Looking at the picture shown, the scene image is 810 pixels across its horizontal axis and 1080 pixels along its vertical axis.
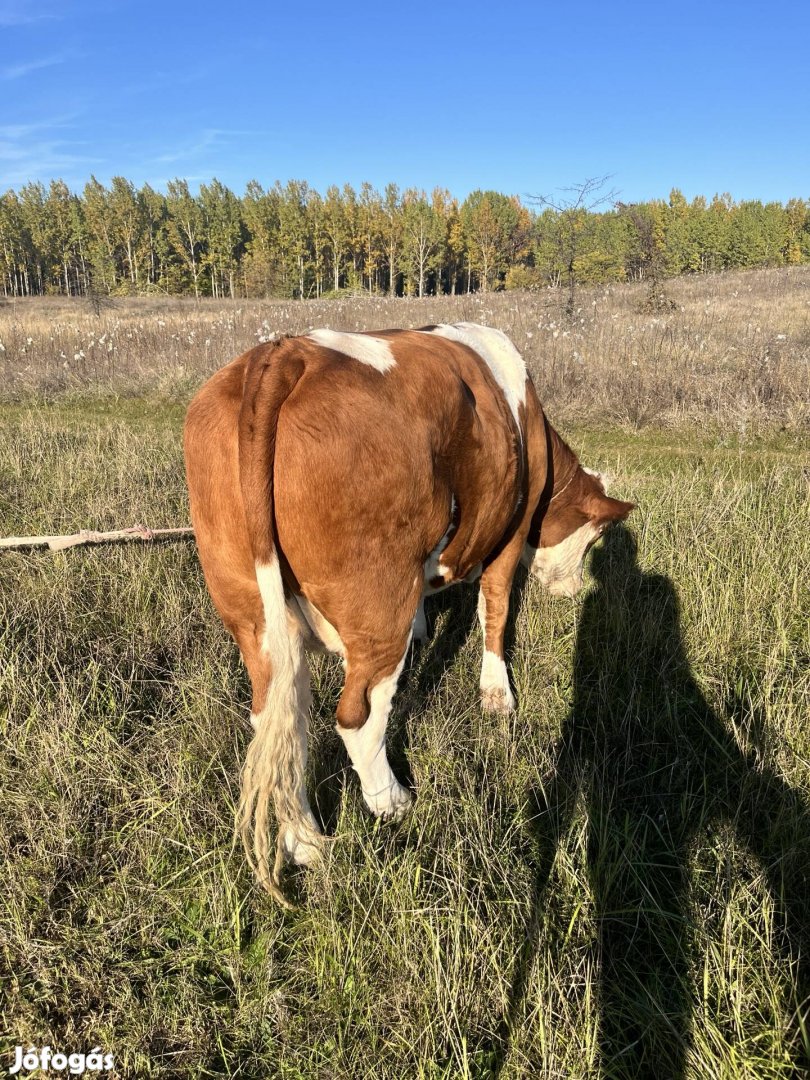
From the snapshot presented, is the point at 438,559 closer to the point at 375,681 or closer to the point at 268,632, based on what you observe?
the point at 375,681

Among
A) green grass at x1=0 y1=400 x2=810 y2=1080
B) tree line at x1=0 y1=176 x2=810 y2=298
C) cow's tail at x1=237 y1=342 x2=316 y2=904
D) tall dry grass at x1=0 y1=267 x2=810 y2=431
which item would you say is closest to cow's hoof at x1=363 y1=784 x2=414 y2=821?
green grass at x1=0 y1=400 x2=810 y2=1080

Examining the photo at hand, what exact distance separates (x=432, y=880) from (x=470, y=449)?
154 cm

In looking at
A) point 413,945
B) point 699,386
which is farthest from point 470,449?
point 699,386

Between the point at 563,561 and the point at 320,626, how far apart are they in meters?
2.12

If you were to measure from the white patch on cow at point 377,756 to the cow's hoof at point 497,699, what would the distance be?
0.84 metres

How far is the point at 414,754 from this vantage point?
273 cm

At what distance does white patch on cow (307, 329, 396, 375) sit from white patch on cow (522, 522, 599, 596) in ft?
6.46

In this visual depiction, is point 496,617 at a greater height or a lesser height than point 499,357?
lesser

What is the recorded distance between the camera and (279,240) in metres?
64.7

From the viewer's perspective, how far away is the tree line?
6316 cm

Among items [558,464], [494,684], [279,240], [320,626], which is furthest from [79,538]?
[279,240]

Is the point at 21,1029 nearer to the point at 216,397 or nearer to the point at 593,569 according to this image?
the point at 216,397

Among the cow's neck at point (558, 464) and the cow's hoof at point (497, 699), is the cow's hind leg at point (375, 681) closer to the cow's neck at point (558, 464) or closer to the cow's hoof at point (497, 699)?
the cow's hoof at point (497, 699)

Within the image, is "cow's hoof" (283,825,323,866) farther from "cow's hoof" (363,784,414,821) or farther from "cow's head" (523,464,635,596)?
"cow's head" (523,464,635,596)
